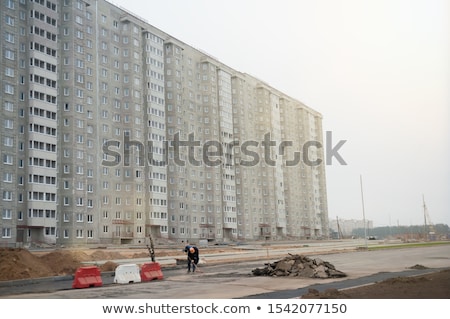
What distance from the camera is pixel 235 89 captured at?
175ft

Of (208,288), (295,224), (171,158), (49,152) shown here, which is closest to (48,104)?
(49,152)

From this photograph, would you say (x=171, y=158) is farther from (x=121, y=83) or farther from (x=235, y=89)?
(x=235, y=89)

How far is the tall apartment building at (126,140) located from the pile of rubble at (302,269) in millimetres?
19290

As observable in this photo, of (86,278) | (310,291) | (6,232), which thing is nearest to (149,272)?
(86,278)

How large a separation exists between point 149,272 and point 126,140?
1766 inches

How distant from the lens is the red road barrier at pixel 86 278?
64.8 feet

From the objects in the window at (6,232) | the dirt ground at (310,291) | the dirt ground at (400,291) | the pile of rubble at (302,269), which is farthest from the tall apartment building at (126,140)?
the dirt ground at (400,291)

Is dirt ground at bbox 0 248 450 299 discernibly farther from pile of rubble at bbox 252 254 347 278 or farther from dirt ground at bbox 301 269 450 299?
pile of rubble at bbox 252 254 347 278

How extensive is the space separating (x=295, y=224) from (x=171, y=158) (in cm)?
3067

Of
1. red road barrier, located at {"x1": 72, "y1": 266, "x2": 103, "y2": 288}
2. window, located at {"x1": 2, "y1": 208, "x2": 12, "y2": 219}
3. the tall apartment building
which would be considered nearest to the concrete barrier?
red road barrier, located at {"x1": 72, "y1": 266, "x2": 103, "y2": 288}

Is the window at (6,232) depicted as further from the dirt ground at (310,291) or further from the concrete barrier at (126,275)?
the concrete barrier at (126,275)

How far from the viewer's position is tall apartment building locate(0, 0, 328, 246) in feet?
176

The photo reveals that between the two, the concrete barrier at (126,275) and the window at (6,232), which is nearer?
the concrete barrier at (126,275)

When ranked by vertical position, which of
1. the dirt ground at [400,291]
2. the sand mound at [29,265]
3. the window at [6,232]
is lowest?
the dirt ground at [400,291]
